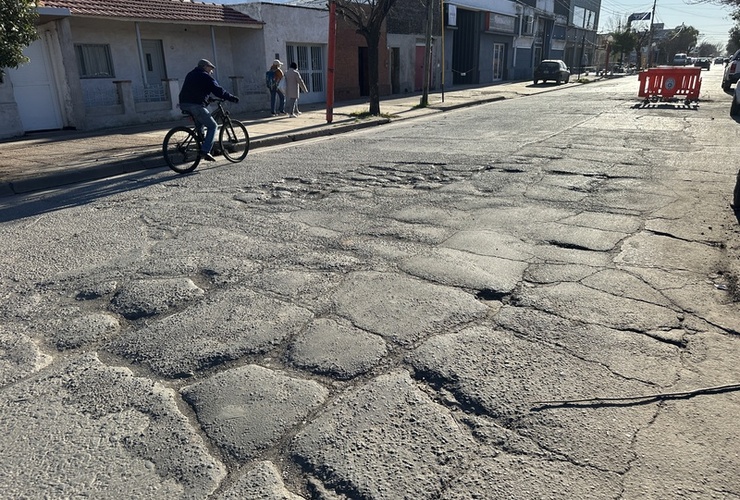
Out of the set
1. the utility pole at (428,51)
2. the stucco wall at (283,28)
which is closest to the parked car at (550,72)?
the utility pole at (428,51)

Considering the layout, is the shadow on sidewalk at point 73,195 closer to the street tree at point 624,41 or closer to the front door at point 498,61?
the front door at point 498,61

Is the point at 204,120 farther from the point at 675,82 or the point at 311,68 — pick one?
the point at 675,82

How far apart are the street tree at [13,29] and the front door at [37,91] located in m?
5.89

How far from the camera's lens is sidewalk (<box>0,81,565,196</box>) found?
29.0 feet

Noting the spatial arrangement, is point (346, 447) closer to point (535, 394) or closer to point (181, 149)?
point (535, 394)

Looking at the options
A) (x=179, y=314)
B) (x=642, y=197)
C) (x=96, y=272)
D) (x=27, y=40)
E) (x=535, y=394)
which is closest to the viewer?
(x=535, y=394)

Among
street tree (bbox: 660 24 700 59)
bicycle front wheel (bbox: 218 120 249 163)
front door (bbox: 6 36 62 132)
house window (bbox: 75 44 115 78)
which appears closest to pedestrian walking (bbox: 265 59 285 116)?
house window (bbox: 75 44 115 78)

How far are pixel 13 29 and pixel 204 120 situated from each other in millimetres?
3166

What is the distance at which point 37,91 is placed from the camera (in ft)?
47.3

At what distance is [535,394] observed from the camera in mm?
2850

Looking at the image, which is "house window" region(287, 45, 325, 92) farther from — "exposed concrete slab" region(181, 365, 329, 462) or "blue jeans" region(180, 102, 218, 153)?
"exposed concrete slab" region(181, 365, 329, 462)

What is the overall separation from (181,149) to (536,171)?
5.88 meters

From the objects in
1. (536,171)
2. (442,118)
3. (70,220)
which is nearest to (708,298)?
(536,171)

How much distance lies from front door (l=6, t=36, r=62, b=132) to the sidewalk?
53cm
